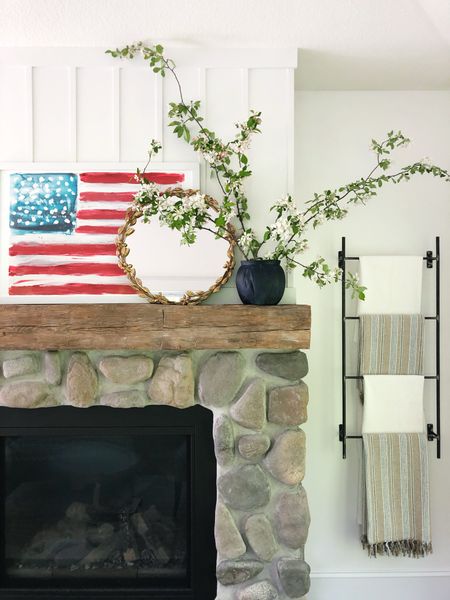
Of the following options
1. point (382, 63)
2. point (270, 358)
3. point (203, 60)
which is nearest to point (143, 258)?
point (270, 358)

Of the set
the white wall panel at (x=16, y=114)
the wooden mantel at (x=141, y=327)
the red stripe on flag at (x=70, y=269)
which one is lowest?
the wooden mantel at (x=141, y=327)

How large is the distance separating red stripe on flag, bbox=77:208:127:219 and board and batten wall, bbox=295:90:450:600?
0.89m

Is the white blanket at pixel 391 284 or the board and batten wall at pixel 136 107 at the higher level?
the board and batten wall at pixel 136 107

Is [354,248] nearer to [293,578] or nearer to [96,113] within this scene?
[96,113]

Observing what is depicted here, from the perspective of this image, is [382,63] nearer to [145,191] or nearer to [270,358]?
[145,191]

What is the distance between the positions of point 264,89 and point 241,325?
3.13 ft

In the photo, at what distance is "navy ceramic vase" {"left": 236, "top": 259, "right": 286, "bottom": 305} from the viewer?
7.04ft

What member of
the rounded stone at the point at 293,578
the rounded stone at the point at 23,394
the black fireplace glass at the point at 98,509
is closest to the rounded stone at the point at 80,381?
the rounded stone at the point at 23,394

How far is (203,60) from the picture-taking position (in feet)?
7.55

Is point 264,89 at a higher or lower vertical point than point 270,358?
higher

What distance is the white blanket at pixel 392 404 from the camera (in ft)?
8.63

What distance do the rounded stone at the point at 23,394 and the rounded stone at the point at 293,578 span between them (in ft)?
3.73

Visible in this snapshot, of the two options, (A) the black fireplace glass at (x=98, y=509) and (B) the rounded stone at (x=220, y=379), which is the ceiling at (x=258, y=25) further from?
(A) the black fireplace glass at (x=98, y=509)

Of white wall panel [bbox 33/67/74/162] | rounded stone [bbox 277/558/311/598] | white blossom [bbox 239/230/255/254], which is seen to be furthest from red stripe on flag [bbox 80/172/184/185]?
rounded stone [bbox 277/558/311/598]
